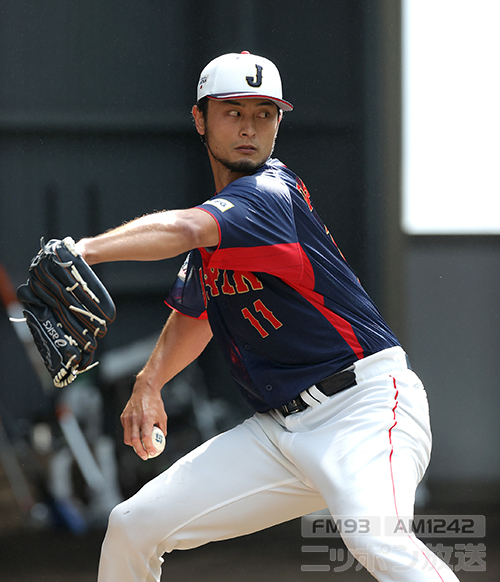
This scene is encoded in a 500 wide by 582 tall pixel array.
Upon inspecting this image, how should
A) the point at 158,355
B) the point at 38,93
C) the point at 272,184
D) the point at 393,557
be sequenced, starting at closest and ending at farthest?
the point at 393,557, the point at 272,184, the point at 158,355, the point at 38,93

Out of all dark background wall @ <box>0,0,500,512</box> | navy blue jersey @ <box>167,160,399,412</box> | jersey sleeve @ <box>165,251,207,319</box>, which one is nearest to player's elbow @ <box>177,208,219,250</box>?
navy blue jersey @ <box>167,160,399,412</box>

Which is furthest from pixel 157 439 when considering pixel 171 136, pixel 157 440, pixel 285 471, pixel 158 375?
pixel 171 136

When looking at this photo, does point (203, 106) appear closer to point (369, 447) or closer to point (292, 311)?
point (292, 311)

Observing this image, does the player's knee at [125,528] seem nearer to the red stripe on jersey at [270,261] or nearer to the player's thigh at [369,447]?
the player's thigh at [369,447]

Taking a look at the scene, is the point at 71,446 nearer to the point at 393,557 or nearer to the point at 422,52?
the point at 393,557

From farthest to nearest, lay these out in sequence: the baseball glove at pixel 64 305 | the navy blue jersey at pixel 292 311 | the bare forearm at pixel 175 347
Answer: the bare forearm at pixel 175 347 → the navy blue jersey at pixel 292 311 → the baseball glove at pixel 64 305

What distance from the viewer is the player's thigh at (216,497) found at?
76.4 inches

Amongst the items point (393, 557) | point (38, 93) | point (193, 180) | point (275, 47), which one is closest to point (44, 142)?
point (38, 93)

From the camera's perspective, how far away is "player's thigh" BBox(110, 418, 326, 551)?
1.94 meters

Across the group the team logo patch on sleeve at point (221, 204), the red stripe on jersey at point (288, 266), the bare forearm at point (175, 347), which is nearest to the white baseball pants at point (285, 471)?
the red stripe on jersey at point (288, 266)

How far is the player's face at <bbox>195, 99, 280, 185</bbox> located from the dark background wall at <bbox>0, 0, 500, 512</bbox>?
101 cm

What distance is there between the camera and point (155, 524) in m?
1.94

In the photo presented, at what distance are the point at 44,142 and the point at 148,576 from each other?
1842mm

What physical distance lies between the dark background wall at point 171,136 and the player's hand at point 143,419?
3.08ft
